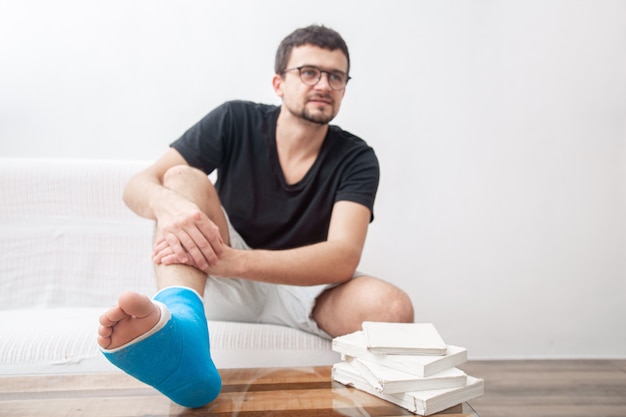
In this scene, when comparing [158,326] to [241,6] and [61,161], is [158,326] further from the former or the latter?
[241,6]

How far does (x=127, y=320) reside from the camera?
0.79 m

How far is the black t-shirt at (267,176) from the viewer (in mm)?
1678

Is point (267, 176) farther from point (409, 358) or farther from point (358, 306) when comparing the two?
point (409, 358)

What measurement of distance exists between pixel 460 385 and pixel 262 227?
86cm

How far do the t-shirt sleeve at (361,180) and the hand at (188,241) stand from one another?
0.45 metres

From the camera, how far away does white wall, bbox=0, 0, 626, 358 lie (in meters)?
2.23

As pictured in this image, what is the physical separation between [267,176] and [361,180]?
11.3 inches

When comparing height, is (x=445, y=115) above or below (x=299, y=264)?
above

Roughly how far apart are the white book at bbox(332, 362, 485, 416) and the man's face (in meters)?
0.85

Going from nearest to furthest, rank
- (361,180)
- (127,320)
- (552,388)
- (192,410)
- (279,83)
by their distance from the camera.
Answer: (127,320) → (192,410) → (361,180) → (279,83) → (552,388)

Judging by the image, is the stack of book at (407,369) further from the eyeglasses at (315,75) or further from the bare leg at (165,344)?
the eyeglasses at (315,75)

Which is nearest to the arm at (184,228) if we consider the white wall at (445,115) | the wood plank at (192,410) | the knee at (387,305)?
the wood plank at (192,410)

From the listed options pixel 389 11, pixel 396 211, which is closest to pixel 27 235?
pixel 396 211

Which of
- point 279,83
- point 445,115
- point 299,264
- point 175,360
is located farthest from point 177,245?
point 445,115
